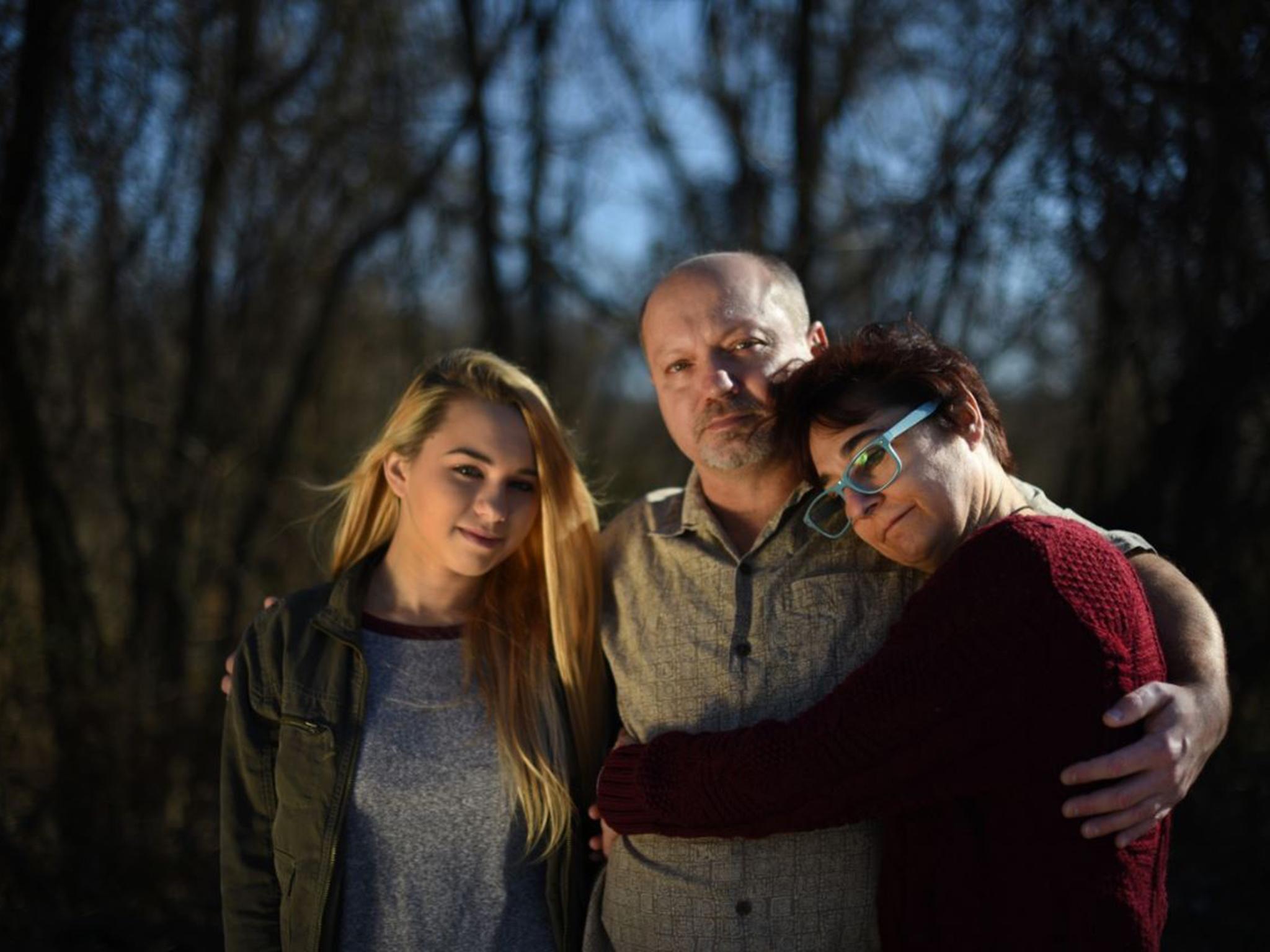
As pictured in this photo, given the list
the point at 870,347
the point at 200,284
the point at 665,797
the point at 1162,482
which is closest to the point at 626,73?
the point at 200,284

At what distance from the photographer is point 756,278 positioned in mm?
2494

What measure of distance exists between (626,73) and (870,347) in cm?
426

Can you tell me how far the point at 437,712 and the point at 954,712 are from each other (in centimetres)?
115

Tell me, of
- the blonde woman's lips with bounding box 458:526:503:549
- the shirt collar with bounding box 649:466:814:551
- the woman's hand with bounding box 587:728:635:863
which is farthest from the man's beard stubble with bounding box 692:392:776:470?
the woman's hand with bounding box 587:728:635:863

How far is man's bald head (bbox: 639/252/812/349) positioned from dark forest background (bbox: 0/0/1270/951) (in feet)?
4.59

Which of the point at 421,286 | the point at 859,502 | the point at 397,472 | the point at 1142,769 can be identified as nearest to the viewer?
the point at 1142,769

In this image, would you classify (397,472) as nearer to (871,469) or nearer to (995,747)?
(871,469)

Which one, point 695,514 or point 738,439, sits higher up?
point 738,439

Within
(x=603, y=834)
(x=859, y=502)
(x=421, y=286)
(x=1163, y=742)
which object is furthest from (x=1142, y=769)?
(x=421, y=286)

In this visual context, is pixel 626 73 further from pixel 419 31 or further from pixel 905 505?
pixel 905 505

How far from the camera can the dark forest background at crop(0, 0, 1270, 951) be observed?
11.8 feet

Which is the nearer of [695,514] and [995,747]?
[995,747]

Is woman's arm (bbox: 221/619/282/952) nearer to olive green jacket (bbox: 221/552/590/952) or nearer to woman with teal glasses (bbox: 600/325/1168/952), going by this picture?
A: olive green jacket (bbox: 221/552/590/952)

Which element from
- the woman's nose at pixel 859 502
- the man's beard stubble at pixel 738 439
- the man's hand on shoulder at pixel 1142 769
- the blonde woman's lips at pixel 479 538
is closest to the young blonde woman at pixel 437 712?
the blonde woman's lips at pixel 479 538
